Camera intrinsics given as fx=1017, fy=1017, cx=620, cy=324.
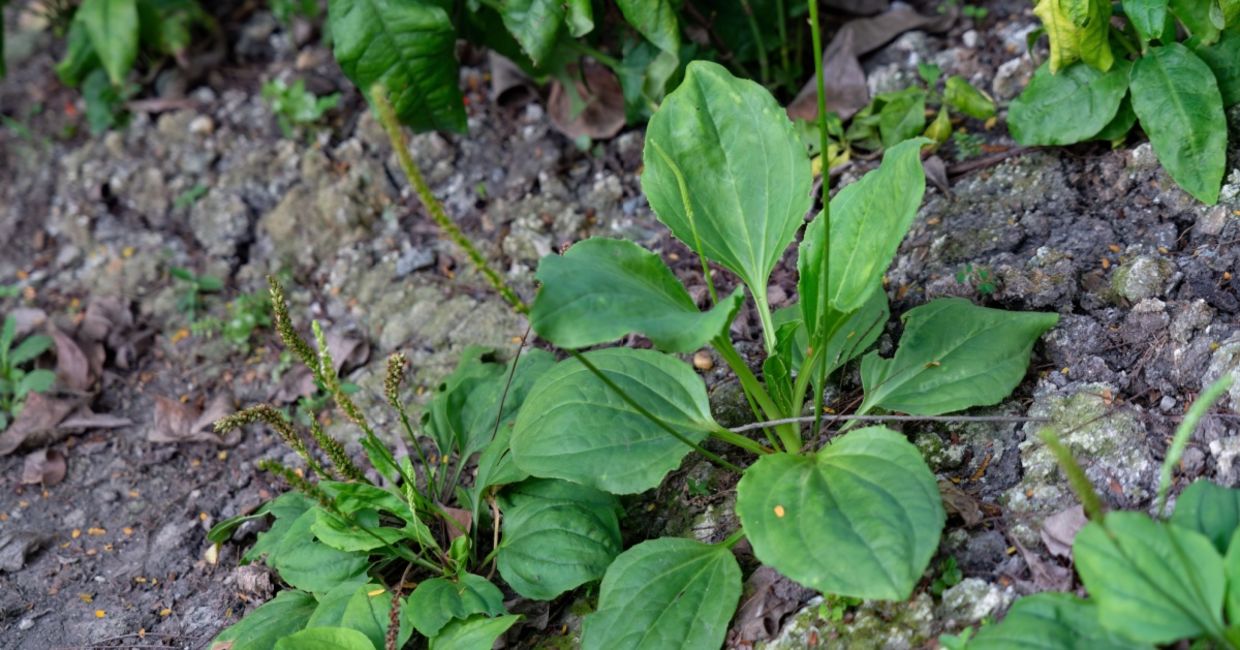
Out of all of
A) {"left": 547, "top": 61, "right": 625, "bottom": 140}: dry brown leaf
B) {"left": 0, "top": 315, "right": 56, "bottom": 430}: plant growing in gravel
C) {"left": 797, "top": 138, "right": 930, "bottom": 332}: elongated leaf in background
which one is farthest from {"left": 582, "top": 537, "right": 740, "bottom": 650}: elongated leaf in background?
{"left": 0, "top": 315, "right": 56, "bottom": 430}: plant growing in gravel

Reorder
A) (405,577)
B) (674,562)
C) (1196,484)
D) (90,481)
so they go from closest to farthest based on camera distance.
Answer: (1196,484), (674,562), (405,577), (90,481)

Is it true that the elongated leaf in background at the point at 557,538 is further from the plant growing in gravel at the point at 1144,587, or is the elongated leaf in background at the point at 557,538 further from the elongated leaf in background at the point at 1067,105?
the elongated leaf in background at the point at 1067,105

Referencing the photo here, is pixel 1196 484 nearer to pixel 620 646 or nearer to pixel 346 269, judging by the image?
pixel 620 646

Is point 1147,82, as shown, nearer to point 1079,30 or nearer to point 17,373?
point 1079,30

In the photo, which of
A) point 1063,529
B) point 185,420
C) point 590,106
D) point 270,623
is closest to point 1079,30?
point 1063,529

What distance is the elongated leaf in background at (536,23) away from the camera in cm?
313

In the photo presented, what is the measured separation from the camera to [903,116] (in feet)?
10.7

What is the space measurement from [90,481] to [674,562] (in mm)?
2077

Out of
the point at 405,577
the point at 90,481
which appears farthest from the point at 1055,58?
the point at 90,481

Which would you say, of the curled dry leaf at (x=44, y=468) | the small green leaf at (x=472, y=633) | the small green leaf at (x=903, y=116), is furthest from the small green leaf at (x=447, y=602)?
the small green leaf at (x=903, y=116)

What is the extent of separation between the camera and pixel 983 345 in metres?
2.46

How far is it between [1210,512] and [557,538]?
140 cm

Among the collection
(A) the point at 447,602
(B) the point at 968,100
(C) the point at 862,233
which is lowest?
(A) the point at 447,602

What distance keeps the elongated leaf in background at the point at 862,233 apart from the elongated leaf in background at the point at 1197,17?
932mm
